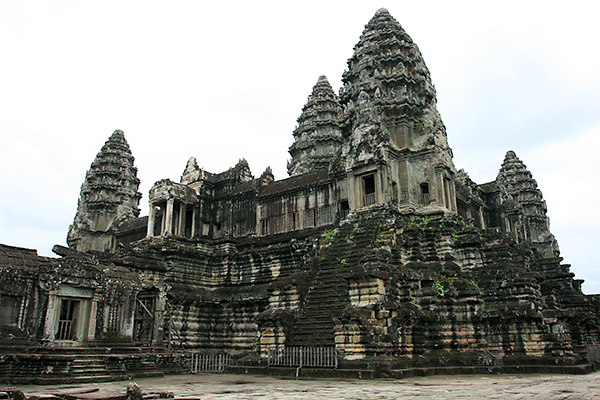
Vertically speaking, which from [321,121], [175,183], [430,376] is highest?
[321,121]

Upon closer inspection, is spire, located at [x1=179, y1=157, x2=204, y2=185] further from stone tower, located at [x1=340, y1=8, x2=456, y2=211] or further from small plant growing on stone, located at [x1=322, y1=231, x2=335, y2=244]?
small plant growing on stone, located at [x1=322, y1=231, x2=335, y2=244]

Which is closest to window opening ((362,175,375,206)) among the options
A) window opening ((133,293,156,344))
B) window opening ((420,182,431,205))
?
window opening ((420,182,431,205))

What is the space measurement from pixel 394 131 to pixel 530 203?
26.3m

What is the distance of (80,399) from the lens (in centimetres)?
993

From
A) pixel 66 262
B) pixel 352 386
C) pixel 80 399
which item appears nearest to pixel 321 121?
pixel 66 262


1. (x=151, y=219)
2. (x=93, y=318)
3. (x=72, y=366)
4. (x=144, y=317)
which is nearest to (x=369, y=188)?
(x=144, y=317)

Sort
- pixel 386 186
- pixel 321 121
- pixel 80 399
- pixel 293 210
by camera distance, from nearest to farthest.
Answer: pixel 80 399
pixel 386 186
pixel 293 210
pixel 321 121

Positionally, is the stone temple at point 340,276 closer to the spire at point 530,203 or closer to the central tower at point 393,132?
the central tower at point 393,132

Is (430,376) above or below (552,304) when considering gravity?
below

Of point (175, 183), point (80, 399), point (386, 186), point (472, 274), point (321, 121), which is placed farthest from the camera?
point (321, 121)

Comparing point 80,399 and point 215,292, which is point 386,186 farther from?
point 80,399

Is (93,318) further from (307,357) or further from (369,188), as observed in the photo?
(369,188)

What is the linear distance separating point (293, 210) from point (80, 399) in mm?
22863

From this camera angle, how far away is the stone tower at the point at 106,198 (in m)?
44.3
